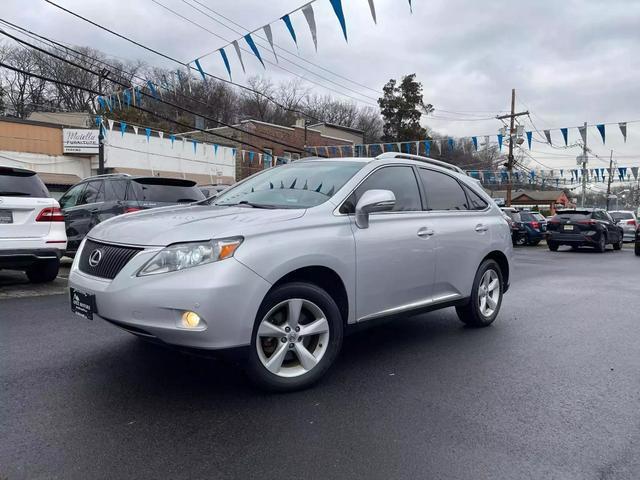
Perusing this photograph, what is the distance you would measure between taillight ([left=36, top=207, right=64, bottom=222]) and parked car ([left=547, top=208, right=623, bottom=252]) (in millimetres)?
17435

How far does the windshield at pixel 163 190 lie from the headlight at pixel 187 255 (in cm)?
588

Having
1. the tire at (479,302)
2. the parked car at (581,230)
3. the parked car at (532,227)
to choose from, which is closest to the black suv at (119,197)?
the tire at (479,302)

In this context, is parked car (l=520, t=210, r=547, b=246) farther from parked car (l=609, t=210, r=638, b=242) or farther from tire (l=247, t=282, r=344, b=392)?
tire (l=247, t=282, r=344, b=392)

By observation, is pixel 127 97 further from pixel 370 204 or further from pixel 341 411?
pixel 341 411

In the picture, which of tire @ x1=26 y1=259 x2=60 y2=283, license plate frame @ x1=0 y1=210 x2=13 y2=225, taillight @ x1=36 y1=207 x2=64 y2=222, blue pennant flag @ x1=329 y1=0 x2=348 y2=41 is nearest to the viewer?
license plate frame @ x1=0 y1=210 x2=13 y2=225

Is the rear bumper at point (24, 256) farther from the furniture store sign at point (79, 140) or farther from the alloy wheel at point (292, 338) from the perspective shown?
the furniture store sign at point (79, 140)

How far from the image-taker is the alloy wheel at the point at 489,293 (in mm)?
5410

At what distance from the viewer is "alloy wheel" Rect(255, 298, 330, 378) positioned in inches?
131

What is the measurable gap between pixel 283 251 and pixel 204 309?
645 millimetres

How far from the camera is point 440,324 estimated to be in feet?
18.6

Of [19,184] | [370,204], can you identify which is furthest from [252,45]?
[370,204]

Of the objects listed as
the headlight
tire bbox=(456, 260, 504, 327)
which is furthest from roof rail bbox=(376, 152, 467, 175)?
the headlight

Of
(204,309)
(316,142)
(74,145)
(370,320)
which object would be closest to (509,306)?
(370,320)

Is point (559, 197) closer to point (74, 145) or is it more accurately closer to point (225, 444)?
point (74, 145)
